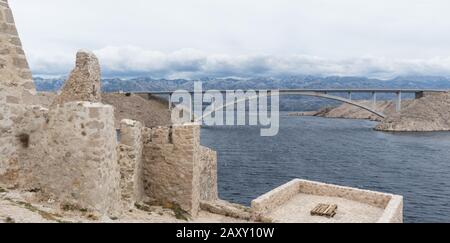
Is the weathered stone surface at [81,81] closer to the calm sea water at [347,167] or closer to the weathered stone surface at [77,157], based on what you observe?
the weathered stone surface at [77,157]

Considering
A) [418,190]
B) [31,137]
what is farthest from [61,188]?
[418,190]

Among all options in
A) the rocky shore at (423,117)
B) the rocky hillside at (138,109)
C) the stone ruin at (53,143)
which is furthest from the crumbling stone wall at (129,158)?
the rocky shore at (423,117)

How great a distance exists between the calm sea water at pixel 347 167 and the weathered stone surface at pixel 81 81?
83.6ft

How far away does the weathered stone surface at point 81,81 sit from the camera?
Answer: 12266mm

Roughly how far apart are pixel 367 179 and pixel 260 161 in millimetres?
15536

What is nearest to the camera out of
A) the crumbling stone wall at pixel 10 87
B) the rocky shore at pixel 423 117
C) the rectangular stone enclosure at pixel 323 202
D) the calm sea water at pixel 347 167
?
the crumbling stone wall at pixel 10 87

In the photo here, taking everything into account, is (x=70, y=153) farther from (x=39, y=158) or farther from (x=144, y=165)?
(x=144, y=165)

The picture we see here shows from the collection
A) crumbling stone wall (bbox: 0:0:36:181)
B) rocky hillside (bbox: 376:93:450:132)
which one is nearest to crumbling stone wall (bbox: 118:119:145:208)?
crumbling stone wall (bbox: 0:0:36:181)

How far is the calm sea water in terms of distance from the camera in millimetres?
39688

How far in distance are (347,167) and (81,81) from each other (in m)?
47.1

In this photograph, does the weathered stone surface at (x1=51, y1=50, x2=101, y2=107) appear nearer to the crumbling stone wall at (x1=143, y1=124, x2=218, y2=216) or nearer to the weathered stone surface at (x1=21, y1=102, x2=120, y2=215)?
the crumbling stone wall at (x1=143, y1=124, x2=218, y2=216)

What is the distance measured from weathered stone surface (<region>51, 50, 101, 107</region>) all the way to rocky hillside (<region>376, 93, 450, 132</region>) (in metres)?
110

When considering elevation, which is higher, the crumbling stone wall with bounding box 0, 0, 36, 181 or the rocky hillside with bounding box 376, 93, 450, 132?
the crumbling stone wall with bounding box 0, 0, 36, 181
